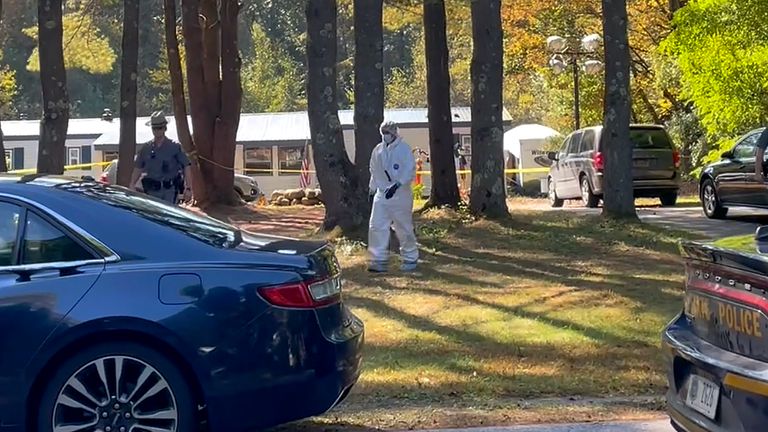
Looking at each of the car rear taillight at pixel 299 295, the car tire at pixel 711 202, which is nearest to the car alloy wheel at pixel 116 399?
the car rear taillight at pixel 299 295

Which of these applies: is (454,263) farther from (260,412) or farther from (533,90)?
(533,90)

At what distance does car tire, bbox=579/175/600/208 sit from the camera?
20.3 meters

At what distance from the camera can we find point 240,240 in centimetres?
598

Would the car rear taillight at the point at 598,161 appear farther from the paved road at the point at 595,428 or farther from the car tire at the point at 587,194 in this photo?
the paved road at the point at 595,428

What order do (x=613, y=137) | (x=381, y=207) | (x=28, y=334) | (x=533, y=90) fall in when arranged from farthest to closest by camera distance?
1. (x=533, y=90)
2. (x=613, y=137)
3. (x=381, y=207)
4. (x=28, y=334)

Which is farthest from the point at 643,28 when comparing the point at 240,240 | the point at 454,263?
the point at 240,240

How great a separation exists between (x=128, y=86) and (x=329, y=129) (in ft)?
22.4

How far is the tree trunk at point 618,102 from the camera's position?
1473 cm

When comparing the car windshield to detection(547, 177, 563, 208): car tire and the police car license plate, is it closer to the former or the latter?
the police car license plate

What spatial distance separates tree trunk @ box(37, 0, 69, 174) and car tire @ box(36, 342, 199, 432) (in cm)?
1021

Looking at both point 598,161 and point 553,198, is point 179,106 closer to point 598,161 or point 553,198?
point 553,198

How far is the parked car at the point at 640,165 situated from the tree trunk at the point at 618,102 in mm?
4296

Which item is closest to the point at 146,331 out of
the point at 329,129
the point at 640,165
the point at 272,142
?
the point at 329,129

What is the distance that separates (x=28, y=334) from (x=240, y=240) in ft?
4.21
